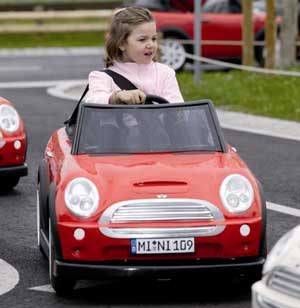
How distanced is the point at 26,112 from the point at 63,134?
997cm

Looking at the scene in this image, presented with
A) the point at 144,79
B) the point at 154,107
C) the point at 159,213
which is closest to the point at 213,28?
the point at 144,79

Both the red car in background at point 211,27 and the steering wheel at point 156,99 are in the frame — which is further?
the red car in background at point 211,27

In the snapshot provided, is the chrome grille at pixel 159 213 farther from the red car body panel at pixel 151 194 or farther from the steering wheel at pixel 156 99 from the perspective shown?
the steering wheel at pixel 156 99

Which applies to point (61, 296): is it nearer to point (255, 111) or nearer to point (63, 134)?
point (63, 134)

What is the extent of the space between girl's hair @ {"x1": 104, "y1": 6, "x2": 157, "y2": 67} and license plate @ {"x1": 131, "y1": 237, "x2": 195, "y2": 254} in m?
1.68

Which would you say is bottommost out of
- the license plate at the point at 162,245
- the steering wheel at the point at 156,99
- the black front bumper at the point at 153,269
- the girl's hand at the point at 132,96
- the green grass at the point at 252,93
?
the green grass at the point at 252,93

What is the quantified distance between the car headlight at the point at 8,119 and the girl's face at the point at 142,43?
343 centimetres

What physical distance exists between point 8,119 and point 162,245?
15.4 feet

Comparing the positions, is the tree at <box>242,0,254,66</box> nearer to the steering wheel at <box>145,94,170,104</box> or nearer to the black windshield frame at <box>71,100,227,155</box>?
the steering wheel at <box>145,94,170,104</box>

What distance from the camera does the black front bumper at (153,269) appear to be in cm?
754

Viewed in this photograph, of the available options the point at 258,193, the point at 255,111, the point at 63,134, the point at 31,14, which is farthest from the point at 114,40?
the point at 31,14

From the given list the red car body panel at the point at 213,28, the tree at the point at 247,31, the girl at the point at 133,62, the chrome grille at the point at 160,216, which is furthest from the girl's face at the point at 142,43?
the red car body panel at the point at 213,28

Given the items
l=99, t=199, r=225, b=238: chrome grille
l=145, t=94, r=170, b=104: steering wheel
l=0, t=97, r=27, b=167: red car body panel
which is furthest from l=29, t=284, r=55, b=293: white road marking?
l=0, t=97, r=27, b=167: red car body panel

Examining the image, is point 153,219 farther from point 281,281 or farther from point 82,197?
point 281,281
